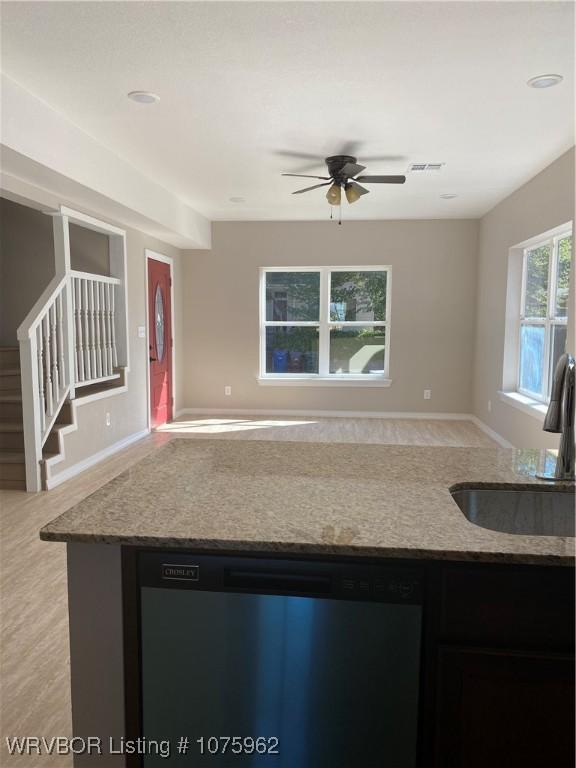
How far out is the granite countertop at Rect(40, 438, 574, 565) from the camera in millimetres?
1113

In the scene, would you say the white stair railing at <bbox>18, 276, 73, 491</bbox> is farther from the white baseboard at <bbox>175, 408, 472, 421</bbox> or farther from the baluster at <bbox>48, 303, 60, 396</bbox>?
the white baseboard at <bbox>175, 408, 472, 421</bbox>

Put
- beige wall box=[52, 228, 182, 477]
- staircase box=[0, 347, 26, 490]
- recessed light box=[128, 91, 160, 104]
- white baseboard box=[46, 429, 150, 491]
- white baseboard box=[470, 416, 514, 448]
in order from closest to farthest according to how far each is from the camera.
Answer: recessed light box=[128, 91, 160, 104] → staircase box=[0, 347, 26, 490] → white baseboard box=[46, 429, 150, 491] → beige wall box=[52, 228, 182, 477] → white baseboard box=[470, 416, 514, 448]

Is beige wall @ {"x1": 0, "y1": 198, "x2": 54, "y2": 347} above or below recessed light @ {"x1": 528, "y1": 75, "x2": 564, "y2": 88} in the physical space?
below

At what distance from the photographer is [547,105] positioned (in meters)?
3.37

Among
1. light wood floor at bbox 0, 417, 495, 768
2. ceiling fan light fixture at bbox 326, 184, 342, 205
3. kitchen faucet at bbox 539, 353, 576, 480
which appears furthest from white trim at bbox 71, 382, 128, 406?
kitchen faucet at bbox 539, 353, 576, 480

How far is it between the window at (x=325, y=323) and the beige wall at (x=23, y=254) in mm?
2829

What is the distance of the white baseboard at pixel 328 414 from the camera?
7418 mm

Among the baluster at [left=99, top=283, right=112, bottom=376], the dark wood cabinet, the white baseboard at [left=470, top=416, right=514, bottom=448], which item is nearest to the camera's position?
the dark wood cabinet

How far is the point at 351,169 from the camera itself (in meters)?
4.52

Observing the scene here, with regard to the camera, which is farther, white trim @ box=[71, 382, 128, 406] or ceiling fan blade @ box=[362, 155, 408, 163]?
white trim @ box=[71, 382, 128, 406]

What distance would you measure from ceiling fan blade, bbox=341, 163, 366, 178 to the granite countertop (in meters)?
3.21

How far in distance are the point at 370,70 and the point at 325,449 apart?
2130 mm

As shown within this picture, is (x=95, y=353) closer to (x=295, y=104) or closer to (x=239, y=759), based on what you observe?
(x=295, y=104)

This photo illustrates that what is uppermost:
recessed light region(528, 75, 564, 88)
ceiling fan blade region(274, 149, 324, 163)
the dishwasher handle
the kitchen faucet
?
ceiling fan blade region(274, 149, 324, 163)
